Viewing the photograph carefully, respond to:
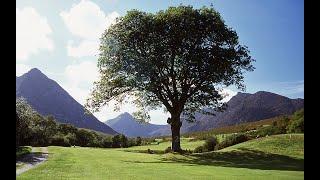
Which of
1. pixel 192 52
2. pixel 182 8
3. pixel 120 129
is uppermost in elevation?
pixel 182 8

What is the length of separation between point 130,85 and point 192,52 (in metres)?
7.52

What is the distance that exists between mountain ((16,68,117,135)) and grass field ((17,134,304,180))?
75951 mm

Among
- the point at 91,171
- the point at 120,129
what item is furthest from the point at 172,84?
the point at 120,129

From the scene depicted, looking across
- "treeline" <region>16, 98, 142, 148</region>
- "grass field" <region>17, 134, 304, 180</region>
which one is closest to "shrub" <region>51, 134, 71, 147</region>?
"treeline" <region>16, 98, 142, 148</region>

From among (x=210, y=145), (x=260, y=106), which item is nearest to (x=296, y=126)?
(x=210, y=145)

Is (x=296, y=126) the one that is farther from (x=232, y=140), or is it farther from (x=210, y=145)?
(x=210, y=145)

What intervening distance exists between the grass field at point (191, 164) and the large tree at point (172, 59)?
309 inches

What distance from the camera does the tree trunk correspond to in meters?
46.8

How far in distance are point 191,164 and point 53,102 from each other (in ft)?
335

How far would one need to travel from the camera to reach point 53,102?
129 meters

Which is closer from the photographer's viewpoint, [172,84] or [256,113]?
[172,84]

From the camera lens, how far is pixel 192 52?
46.3 metres

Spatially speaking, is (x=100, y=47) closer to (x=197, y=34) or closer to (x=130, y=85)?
(x=130, y=85)
